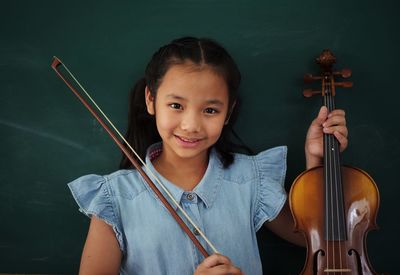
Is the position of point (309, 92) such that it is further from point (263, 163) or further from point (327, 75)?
point (263, 163)

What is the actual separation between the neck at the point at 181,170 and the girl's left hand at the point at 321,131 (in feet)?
1.06

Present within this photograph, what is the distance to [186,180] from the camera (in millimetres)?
1333

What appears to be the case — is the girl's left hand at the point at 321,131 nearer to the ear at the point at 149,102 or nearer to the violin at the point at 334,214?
the violin at the point at 334,214

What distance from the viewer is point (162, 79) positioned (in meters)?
1.20

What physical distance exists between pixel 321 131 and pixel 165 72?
480 mm

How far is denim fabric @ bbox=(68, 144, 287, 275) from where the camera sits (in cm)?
123

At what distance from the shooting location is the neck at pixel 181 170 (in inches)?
52.2

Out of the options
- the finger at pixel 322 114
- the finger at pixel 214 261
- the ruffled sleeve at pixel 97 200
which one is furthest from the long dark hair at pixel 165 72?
the finger at pixel 214 261

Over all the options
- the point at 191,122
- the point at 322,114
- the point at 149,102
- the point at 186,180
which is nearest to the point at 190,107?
the point at 191,122

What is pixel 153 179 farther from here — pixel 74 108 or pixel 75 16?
pixel 75 16

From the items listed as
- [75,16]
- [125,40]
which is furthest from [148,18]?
[75,16]

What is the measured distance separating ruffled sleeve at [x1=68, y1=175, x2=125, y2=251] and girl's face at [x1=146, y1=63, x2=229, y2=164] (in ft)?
0.73

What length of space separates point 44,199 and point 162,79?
1.94ft

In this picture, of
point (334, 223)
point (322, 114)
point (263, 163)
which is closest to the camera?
point (334, 223)
